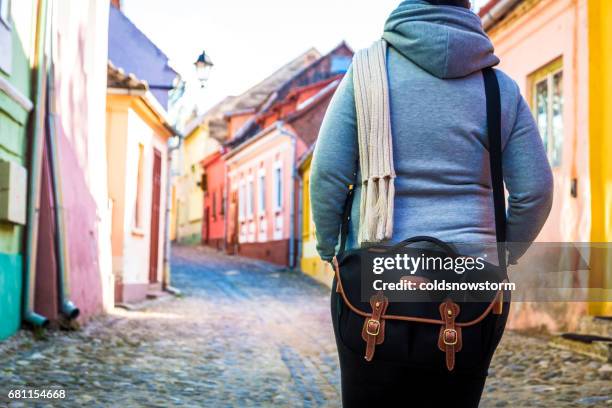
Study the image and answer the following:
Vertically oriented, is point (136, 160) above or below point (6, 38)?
below

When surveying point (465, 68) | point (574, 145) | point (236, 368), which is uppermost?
A: point (574, 145)

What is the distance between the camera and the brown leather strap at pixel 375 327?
2008mm

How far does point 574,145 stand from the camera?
973 centimetres

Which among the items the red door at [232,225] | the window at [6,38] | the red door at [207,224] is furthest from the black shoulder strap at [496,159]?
the red door at [207,224]

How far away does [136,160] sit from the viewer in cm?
1603

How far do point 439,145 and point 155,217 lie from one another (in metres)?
16.5

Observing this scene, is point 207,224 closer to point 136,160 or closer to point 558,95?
point 136,160

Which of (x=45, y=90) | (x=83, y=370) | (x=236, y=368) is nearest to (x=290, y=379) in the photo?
(x=236, y=368)

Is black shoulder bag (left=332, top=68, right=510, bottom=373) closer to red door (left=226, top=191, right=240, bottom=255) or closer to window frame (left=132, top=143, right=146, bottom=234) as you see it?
window frame (left=132, top=143, right=146, bottom=234)

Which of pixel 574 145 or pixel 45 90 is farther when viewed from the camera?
pixel 574 145

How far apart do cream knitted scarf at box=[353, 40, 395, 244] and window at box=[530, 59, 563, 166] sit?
8585 mm

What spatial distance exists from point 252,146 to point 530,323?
72.7ft

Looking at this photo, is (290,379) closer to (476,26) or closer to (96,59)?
(476,26)

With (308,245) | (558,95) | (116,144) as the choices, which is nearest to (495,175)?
(558,95)
